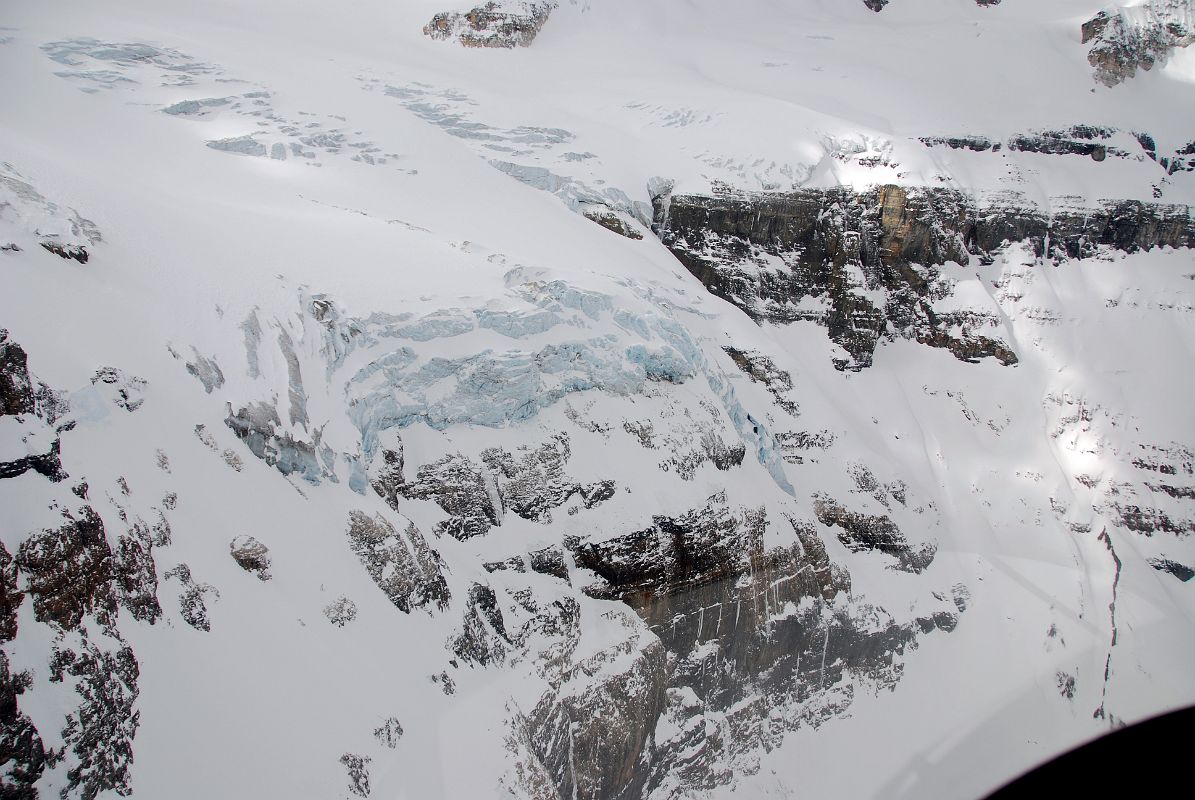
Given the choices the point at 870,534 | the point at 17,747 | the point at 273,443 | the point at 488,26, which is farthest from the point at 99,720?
the point at 488,26

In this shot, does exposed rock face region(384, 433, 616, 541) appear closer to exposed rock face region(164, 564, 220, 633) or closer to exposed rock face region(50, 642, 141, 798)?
exposed rock face region(164, 564, 220, 633)

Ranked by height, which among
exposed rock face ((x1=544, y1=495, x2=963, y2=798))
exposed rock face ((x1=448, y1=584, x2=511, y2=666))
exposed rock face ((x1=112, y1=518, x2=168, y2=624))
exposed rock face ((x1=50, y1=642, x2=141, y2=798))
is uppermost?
exposed rock face ((x1=112, y1=518, x2=168, y2=624))

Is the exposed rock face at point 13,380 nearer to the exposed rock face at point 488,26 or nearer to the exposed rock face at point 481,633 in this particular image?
the exposed rock face at point 481,633

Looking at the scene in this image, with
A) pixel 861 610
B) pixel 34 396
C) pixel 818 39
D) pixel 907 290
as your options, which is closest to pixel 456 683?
pixel 34 396

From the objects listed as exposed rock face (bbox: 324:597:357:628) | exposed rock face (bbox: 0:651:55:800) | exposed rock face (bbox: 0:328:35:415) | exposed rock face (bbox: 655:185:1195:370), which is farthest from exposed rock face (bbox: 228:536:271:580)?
exposed rock face (bbox: 655:185:1195:370)

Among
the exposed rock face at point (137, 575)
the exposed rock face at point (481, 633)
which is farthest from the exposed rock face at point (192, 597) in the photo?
the exposed rock face at point (481, 633)

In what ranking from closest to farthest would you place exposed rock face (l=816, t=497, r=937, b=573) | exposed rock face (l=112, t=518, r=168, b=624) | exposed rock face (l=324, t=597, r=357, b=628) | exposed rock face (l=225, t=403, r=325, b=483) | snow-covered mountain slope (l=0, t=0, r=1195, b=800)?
exposed rock face (l=112, t=518, r=168, b=624) < snow-covered mountain slope (l=0, t=0, r=1195, b=800) < exposed rock face (l=324, t=597, r=357, b=628) < exposed rock face (l=225, t=403, r=325, b=483) < exposed rock face (l=816, t=497, r=937, b=573)
